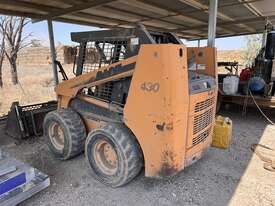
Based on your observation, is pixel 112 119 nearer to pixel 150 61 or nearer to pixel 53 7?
pixel 150 61

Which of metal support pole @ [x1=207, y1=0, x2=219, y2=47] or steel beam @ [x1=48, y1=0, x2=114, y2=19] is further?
steel beam @ [x1=48, y1=0, x2=114, y2=19]

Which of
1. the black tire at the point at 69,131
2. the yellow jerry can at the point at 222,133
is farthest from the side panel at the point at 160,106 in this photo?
the yellow jerry can at the point at 222,133

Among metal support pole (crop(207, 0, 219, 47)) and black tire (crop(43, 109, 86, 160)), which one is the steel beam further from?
black tire (crop(43, 109, 86, 160))

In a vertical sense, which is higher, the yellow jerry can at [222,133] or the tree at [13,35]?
the tree at [13,35]

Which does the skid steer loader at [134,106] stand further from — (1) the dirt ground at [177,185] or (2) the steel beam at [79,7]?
(2) the steel beam at [79,7]

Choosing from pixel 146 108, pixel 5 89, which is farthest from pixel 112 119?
pixel 5 89

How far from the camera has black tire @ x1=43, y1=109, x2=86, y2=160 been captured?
3.53 metres

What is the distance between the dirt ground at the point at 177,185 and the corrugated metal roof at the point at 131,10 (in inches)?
129

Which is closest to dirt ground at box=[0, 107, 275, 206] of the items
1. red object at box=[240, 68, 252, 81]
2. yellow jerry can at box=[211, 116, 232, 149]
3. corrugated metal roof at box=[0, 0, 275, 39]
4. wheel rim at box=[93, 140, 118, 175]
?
yellow jerry can at box=[211, 116, 232, 149]

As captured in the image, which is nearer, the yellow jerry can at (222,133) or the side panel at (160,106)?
the side panel at (160,106)

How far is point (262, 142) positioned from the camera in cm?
472

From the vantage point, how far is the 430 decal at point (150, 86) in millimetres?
2506

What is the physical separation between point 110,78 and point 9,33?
11.7 metres

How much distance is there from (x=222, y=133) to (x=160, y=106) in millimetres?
2133
